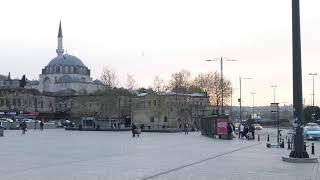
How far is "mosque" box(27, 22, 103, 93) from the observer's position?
172 meters

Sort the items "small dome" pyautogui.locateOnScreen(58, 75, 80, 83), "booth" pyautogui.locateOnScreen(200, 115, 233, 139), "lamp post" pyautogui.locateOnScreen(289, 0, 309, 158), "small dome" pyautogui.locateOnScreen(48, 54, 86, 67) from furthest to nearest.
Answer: "small dome" pyautogui.locateOnScreen(48, 54, 86, 67) → "small dome" pyautogui.locateOnScreen(58, 75, 80, 83) → "booth" pyautogui.locateOnScreen(200, 115, 233, 139) → "lamp post" pyautogui.locateOnScreen(289, 0, 309, 158)

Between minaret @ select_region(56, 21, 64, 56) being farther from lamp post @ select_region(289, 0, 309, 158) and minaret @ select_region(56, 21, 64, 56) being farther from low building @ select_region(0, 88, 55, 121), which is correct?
lamp post @ select_region(289, 0, 309, 158)

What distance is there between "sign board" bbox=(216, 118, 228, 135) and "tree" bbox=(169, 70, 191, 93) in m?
70.2

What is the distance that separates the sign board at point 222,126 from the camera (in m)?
48.6

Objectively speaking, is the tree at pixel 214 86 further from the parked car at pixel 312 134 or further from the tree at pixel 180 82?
the parked car at pixel 312 134

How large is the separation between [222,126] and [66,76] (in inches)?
5029

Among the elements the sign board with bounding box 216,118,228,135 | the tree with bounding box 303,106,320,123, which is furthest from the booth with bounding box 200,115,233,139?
the tree with bounding box 303,106,320,123

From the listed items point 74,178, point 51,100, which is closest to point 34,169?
point 74,178

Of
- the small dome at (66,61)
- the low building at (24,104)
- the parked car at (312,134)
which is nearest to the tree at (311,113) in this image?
the low building at (24,104)

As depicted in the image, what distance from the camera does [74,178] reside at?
15.7 meters

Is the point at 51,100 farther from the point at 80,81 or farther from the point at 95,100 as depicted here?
the point at 95,100

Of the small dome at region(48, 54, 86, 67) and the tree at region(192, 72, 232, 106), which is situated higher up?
the small dome at region(48, 54, 86, 67)

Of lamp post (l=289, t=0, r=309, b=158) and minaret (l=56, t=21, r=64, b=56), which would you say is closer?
lamp post (l=289, t=0, r=309, b=158)

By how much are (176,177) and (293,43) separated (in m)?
8.62
